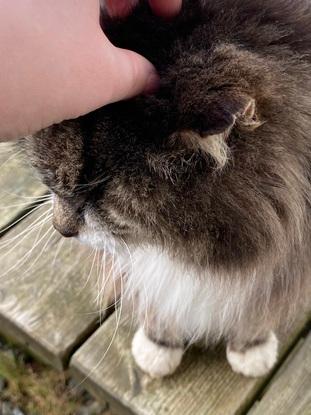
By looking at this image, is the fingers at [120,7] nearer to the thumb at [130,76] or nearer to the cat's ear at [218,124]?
the thumb at [130,76]

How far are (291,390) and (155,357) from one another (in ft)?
0.95

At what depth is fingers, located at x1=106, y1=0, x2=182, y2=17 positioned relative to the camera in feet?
2.34

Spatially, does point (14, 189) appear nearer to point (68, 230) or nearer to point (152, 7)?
point (68, 230)

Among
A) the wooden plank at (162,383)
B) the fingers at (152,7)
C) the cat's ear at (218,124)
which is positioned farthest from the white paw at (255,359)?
the fingers at (152,7)

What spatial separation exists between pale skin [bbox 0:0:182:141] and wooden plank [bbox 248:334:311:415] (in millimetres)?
761

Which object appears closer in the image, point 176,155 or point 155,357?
point 176,155

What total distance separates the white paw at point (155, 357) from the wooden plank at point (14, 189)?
448mm

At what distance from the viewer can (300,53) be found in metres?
0.73

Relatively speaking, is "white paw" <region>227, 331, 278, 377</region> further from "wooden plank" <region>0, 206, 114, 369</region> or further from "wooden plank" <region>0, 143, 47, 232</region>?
"wooden plank" <region>0, 143, 47, 232</region>

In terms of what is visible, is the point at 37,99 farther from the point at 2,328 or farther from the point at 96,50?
the point at 2,328

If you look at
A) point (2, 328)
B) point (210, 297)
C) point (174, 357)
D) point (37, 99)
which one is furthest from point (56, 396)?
point (37, 99)

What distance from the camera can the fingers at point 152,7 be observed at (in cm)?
71

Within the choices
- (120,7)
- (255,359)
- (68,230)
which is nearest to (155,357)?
(255,359)

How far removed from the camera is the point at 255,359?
1.14m
